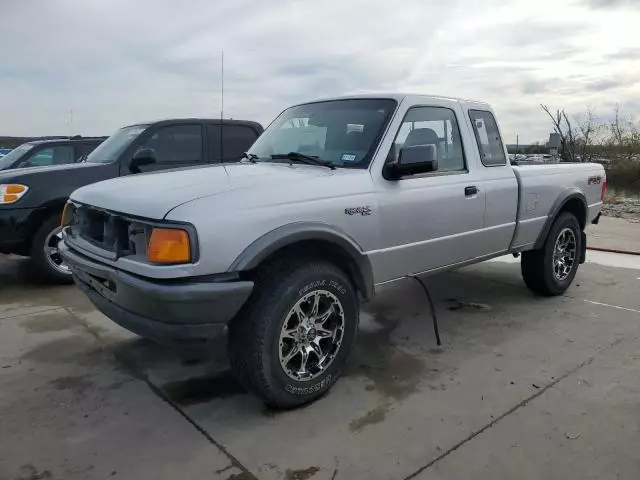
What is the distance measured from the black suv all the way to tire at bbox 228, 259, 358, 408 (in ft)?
21.3

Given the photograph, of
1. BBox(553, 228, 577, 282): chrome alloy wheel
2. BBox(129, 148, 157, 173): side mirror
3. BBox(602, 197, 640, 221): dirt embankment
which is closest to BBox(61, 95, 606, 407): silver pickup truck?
BBox(553, 228, 577, 282): chrome alloy wheel

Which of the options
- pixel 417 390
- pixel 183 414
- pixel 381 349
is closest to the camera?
pixel 183 414

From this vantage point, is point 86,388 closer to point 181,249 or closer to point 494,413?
point 181,249

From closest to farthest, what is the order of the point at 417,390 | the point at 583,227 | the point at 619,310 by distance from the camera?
1. the point at 417,390
2. the point at 619,310
3. the point at 583,227

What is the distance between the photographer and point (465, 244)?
4277 mm

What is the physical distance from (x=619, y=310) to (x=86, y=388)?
4636mm

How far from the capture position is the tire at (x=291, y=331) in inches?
115

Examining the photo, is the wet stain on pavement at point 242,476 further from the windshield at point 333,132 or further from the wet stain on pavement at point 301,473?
the windshield at point 333,132

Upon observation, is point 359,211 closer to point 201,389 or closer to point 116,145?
point 201,389

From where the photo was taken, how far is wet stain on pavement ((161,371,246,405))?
3.31 m

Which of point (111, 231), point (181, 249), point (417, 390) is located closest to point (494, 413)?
point (417, 390)

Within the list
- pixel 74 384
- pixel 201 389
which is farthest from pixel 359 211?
pixel 74 384

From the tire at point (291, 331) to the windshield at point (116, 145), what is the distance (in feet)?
Answer: 13.4

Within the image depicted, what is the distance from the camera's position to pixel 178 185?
3.08 m
